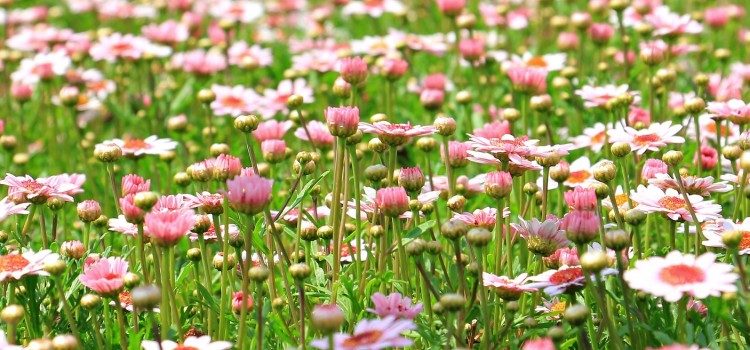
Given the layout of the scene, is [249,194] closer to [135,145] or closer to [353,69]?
[353,69]

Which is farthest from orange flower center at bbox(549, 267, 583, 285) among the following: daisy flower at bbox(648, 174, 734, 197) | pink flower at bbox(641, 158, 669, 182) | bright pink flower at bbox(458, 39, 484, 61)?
bright pink flower at bbox(458, 39, 484, 61)

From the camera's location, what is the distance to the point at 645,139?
2.83m

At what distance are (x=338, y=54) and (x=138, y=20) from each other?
2760mm

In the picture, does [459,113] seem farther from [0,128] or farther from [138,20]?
[138,20]

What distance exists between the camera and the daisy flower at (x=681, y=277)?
1958mm

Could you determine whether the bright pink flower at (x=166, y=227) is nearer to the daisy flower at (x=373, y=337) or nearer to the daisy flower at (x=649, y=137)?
the daisy flower at (x=373, y=337)

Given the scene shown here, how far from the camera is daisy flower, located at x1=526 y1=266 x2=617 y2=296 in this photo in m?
2.18

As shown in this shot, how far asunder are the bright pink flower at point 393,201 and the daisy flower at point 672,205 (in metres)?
0.56

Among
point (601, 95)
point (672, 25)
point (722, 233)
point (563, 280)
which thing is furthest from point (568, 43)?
point (563, 280)

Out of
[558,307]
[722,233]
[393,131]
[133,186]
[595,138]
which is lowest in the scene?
[558,307]

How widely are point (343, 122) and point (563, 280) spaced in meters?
0.65

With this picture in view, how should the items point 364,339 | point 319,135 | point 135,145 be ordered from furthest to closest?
point 135,145 < point 319,135 < point 364,339

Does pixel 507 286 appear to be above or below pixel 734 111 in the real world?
below

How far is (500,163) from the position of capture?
104 inches
